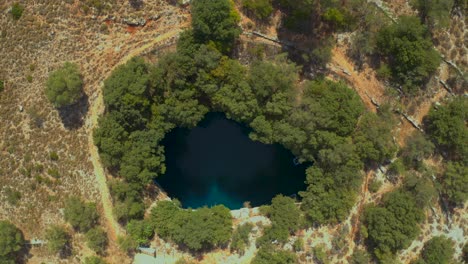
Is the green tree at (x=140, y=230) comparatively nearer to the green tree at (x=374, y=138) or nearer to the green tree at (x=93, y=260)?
the green tree at (x=93, y=260)

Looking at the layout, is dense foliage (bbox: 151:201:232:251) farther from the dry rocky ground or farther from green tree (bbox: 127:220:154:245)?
the dry rocky ground

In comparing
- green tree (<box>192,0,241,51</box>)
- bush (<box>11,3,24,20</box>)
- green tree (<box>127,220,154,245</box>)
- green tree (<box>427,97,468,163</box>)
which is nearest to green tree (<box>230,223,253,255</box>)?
green tree (<box>127,220,154,245</box>)

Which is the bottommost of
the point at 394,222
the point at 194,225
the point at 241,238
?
A: the point at 241,238

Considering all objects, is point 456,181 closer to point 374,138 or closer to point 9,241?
point 374,138

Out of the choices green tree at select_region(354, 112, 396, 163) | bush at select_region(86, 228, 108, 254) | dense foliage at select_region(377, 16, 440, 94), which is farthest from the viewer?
bush at select_region(86, 228, 108, 254)

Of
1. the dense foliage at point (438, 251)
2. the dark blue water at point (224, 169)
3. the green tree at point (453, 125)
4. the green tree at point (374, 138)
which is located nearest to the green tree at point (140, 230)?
the dark blue water at point (224, 169)

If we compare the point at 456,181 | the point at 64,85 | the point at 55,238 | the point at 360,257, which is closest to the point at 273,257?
the point at 360,257

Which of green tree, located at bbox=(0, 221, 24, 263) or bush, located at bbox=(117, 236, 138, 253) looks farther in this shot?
bush, located at bbox=(117, 236, 138, 253)
